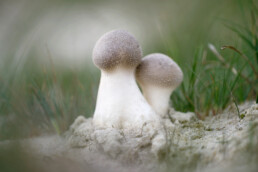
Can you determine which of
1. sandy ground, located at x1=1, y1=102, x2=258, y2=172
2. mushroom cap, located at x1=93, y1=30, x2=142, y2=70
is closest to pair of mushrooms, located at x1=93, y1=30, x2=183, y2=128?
mushroom cap, located at x1=93, y1=30, x2=142, y2=70

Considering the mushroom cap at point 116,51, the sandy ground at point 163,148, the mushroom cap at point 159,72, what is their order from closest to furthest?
the sandy ground at point 163,148 < the mushroom cap at point 116,51 < the mushroom cap at point 159,72

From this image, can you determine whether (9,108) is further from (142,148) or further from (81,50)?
(81,50)

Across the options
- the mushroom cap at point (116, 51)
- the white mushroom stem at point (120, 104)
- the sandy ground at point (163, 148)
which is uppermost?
the mushroom cap at point (116, 51)

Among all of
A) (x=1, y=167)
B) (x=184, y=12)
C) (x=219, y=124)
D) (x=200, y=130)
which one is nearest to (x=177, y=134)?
(x=200, y=130)

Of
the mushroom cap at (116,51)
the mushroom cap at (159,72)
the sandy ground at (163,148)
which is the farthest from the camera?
the mushroom cap at (159,72)

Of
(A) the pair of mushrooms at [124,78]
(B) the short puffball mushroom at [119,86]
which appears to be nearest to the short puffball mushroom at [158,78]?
(A) the pair of mushrooms at [124,78]

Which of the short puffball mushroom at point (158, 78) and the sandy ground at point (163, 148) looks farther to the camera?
the short puffball mushroom at point (158, 78)

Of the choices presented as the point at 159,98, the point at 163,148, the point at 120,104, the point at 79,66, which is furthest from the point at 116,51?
the point at 79,66

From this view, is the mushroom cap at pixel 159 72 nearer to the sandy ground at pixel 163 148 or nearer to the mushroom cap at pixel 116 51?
the mushroom cap at pixel 116 51

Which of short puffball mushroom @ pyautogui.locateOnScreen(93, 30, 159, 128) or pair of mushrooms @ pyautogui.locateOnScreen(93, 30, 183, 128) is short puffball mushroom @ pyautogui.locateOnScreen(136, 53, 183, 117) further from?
short puffball mushroom @ pyautogui.locateOnScreen(93, 30, 159, 128)
